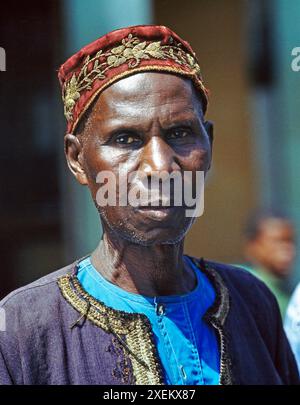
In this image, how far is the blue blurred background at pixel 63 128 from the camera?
2.39 meters

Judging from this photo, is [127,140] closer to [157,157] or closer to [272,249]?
[157,157]

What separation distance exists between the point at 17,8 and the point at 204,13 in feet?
2.42

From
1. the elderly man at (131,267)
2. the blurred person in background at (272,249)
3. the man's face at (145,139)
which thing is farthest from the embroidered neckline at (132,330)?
the blurred person in background at (272,249)

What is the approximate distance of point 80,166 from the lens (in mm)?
1838

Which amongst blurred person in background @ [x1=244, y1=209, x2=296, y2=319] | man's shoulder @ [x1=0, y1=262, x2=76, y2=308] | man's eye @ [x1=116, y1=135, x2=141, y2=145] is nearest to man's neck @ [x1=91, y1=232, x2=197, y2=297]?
man's shoulder @ [x1=0, y1=262, x2=76, y2=308]

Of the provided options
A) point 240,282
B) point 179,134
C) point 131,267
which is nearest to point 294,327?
point 240,282

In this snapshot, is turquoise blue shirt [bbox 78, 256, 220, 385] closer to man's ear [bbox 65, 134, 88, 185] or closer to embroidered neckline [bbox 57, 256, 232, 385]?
embroidered neckline [bbox 57, 256, 232, 385]

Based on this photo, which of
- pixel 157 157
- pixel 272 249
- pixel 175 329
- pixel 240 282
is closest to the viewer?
pixel 157 157

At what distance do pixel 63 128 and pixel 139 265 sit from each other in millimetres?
631

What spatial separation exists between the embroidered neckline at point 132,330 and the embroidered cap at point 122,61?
441 mm

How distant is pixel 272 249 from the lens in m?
2.91

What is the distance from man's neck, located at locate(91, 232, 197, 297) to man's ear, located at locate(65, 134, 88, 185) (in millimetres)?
173

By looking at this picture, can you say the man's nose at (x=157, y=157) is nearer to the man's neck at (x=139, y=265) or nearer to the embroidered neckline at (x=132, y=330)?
the man's neck at (x=139, y=265)
